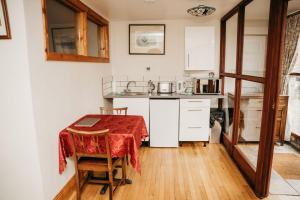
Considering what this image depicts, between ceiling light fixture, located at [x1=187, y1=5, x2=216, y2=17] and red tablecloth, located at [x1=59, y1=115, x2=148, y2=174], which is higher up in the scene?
ceiling light fixture, located at [x1=187, y1=5, x2=216, y2=17]

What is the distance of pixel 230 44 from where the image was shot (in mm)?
3801

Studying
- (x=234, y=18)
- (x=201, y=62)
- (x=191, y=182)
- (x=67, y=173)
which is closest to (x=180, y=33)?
(x=201, y=62)

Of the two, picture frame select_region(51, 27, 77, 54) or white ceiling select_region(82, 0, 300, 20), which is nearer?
picture frame select_region(51, 27, 77, 54)

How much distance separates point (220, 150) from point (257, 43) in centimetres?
179

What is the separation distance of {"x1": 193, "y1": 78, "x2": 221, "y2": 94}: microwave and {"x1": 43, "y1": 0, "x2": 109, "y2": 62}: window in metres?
1.72

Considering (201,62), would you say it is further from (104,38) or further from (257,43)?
(104,38)

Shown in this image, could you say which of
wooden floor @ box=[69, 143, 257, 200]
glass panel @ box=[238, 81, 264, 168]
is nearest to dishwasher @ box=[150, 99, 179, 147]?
wooden floor @ box=[69, 143, 257, 200]

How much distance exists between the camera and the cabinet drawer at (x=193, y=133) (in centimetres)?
353

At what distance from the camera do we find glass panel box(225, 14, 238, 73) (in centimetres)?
366

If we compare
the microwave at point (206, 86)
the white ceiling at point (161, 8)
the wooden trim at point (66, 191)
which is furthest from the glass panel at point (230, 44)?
the wooden trim at point (66, 191)

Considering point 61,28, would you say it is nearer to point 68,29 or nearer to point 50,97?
point 68,29

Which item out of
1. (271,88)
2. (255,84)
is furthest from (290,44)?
(271,88)

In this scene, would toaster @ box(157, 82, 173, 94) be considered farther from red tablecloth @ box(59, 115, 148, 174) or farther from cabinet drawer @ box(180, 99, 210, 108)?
red tablecloth @ box(59, 115, 148, 174)

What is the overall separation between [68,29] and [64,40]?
0.72 ft
